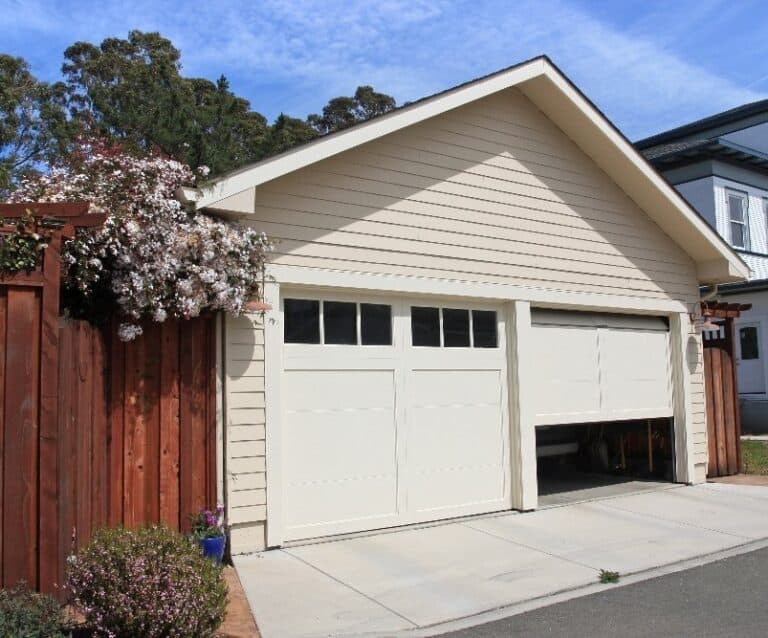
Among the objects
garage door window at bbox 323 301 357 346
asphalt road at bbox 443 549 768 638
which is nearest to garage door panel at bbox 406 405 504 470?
garage door window at bbox 323 301 357 346

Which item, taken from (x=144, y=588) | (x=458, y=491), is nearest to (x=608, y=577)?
(x=458, y=491)

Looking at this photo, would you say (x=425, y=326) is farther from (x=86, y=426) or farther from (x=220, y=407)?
(x=86, y=426)

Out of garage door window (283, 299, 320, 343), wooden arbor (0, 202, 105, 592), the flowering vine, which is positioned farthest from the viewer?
garage door window (283, 299, 320, 343)

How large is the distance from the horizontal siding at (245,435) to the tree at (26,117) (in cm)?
1782

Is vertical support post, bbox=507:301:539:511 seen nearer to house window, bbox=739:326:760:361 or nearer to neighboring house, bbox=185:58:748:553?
neighboring house, bbox=185:58:748:553

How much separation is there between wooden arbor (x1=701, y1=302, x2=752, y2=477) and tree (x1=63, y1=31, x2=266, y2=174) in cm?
934

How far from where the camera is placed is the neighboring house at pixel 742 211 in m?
19.8

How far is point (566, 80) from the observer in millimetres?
9641

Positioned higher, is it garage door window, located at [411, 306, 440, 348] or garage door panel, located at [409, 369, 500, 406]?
garage door window, located at [411, 306, 440, 348]

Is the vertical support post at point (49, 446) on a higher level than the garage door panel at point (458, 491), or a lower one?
higher

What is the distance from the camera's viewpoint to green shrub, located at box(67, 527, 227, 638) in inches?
170

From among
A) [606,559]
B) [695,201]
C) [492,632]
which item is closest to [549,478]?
[606,559]

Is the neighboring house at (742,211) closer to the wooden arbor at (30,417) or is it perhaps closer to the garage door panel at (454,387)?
the garage door panel at (454,387)

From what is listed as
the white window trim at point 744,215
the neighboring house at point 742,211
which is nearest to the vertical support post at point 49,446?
the neighboring house at point 742,211
